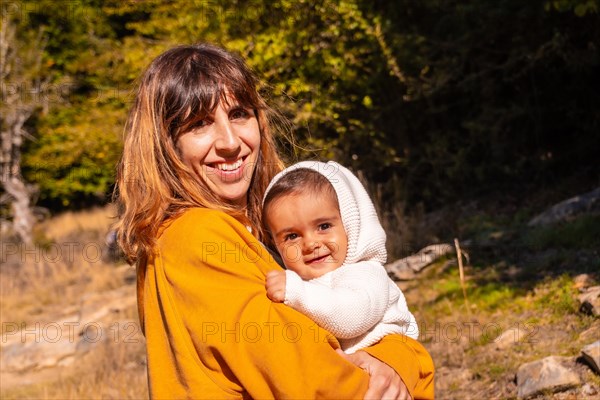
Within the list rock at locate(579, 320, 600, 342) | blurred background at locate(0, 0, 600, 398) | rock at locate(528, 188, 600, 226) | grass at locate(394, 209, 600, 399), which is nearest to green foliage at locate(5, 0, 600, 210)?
blurred background at locate(0, 0, 600, 398)

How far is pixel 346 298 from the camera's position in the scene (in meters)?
2.03

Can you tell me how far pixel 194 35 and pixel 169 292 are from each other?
7902 mm

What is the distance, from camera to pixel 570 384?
412 centimetres

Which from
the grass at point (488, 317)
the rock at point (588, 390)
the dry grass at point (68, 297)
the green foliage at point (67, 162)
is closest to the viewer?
the rock at point (588, 390)

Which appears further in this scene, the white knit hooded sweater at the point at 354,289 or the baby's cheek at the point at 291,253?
the baby's cheek at the point at 291,253

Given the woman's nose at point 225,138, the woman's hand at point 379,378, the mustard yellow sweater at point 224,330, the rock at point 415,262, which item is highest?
the woman's nose at point 225,138

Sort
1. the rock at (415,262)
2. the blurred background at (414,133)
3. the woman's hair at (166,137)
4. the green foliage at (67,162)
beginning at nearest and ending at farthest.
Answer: the woman's hair at (166,137), the blurred background at (414,133), the rock at (415,262), the green foliage at (67,162)

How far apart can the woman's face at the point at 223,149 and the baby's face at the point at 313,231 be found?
15 cm

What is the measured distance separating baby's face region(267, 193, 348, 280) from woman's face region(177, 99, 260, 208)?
15 centimetres

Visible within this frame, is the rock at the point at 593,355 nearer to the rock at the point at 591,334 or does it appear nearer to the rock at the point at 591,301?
the rock at the point at 591,334

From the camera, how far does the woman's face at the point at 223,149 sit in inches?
87.9

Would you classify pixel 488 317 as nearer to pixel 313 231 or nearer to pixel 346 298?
pixel 313 231

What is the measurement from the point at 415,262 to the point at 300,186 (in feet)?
15.5

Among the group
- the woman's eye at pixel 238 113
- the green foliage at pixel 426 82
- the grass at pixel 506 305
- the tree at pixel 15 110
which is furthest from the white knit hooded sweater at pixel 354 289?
the tree at pixel 15 110
